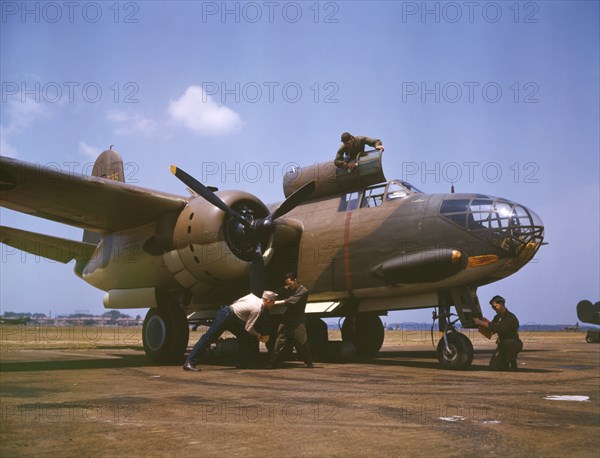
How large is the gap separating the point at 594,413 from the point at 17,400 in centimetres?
637

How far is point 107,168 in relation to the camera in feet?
57.7

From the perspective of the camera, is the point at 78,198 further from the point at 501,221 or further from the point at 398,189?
the point at 501,221

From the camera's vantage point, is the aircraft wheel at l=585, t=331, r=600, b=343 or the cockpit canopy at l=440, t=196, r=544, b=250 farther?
the aircraft wheel at l=585, t=331, r=600, b=343

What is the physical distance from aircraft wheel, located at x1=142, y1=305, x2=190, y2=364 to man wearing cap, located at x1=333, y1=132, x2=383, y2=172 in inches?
212

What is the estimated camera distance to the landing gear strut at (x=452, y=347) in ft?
36.7

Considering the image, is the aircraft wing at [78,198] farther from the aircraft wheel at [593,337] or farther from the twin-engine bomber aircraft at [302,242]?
the aircraft wheel at [593,337]

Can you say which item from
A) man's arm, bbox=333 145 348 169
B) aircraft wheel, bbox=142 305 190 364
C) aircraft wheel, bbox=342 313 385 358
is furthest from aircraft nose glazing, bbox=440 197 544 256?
aircraft wheel, bbox=142 305 190 364

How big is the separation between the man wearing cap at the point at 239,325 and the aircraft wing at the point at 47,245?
7.44m

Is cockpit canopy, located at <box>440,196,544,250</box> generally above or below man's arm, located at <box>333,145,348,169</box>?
below

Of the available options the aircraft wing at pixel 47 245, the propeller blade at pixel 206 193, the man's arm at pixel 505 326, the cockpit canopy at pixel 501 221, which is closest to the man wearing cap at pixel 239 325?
the propeller blade at pixel 206 193

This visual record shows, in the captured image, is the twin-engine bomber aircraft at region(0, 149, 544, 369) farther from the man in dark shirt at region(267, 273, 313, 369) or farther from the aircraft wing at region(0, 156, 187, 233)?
the man in dark shirt at region(267, 273, 313, 369)

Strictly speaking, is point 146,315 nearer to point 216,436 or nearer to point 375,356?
point 375,356

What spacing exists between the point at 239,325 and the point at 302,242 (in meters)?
3.35

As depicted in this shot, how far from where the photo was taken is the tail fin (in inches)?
680
